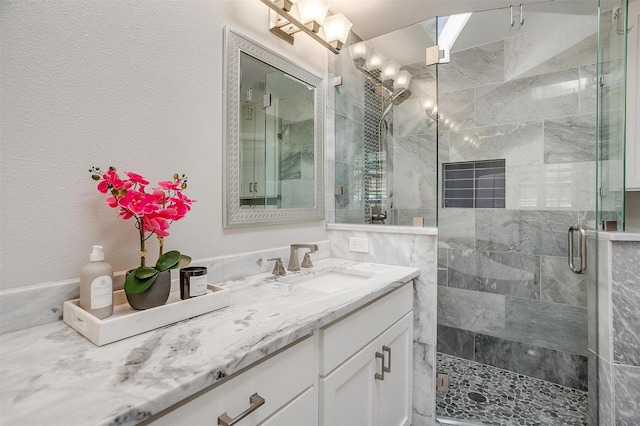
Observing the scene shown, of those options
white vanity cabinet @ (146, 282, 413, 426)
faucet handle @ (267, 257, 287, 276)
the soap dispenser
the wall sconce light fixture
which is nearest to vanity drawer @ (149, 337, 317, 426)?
white vanity cabinet @ (146, 282, 413, 426)

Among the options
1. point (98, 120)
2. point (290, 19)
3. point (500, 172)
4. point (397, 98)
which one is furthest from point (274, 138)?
point (500, 172)

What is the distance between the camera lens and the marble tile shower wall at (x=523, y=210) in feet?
6.55

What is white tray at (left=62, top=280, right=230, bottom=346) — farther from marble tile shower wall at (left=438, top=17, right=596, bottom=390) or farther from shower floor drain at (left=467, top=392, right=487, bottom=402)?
marble tile shower wall at (left=438, top=17, right=596, bottom=390)

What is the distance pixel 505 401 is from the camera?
6.13ft

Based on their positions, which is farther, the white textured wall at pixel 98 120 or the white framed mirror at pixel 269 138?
the white framed mirror at pixel 269 138

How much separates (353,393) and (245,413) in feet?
1.74

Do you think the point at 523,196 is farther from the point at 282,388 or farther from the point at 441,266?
the point at 282,388

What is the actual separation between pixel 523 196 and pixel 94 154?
2519mm

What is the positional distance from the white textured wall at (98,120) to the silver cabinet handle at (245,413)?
616mm

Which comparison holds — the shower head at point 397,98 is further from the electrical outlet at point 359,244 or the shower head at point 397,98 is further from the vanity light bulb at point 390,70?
the electrical outlet at point 359,244

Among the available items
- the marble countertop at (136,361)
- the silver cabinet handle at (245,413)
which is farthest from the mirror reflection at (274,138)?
the silver cabinet handle at (245,413)

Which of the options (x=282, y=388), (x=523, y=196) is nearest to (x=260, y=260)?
(x=282, y=388)

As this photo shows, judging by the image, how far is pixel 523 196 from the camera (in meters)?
2.17

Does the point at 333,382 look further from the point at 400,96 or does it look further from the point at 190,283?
the point at 400,96
